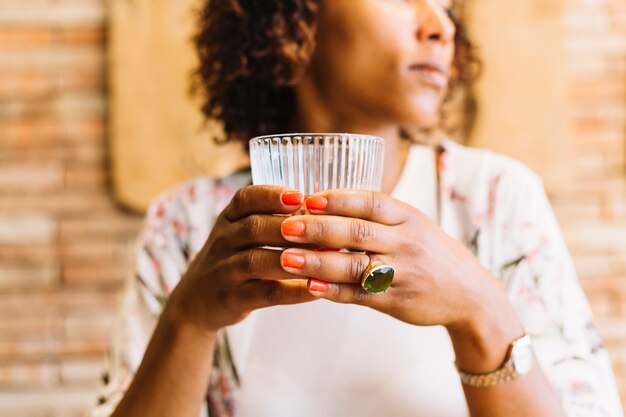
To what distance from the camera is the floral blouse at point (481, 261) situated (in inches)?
36.4

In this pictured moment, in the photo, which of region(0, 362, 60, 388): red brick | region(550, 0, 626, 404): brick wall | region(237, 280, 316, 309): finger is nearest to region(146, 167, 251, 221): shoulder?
region(237, 280, 316, 309): finger

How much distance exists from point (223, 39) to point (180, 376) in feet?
2.22

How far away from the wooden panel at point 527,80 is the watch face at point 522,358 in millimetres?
1067

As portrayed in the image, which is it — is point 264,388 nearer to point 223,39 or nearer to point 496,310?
point 496,310

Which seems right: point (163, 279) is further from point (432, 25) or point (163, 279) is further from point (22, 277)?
point (22, 277)

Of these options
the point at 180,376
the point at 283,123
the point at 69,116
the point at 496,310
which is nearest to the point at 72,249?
the point at 69,116

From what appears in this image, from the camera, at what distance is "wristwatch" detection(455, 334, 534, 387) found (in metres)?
0.74

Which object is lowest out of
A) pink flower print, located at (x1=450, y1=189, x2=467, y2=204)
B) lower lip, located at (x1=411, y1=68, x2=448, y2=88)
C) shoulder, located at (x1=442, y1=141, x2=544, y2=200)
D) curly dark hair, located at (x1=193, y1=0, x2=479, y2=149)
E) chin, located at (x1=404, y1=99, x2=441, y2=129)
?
pink flower print, located at (x1=450, y1=189, x2=467, y2=204)

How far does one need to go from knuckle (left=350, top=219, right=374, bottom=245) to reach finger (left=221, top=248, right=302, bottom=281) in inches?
2.6

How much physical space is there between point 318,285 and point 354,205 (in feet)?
0.27

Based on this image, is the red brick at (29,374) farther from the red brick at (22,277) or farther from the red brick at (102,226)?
the red brick at (102,226)

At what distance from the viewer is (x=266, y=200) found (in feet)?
1.91

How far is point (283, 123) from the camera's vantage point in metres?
1.27

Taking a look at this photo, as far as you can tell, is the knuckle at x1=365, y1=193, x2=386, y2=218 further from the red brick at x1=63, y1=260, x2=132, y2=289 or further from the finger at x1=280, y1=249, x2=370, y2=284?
the red brick at x1=63, y1=260, x2=132, y2=289
